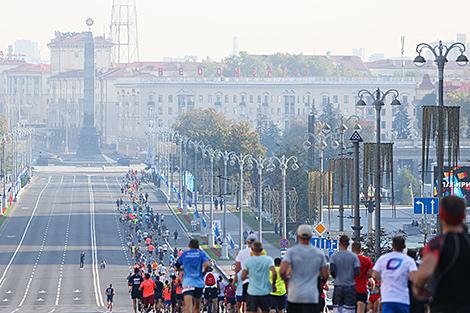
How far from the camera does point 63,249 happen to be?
305ft

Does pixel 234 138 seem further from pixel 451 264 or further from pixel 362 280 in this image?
pixel 451 264

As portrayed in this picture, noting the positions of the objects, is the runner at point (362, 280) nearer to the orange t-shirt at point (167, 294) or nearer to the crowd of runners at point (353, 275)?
the crowd of runners at point (353, 275)

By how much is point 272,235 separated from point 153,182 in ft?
205

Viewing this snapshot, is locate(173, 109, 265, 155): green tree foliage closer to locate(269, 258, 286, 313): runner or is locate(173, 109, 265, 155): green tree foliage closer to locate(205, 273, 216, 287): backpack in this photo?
locate(205, 273, 216, 287): backpack

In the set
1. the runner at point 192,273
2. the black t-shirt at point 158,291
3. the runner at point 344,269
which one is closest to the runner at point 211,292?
the black t-shirt at point 158,291

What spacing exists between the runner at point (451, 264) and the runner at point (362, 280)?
→ 27.1ft

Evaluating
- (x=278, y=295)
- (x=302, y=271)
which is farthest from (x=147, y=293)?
(x=302, y=271)

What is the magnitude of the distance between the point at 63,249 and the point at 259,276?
7300cm

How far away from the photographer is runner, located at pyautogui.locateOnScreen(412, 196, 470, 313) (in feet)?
46.0

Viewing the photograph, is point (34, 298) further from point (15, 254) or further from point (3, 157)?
point (3, 157)

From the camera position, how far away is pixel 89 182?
16675 cm

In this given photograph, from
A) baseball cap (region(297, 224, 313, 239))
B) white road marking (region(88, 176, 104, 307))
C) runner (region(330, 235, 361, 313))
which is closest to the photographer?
baseball cap (region(297, 224, 313, 239))

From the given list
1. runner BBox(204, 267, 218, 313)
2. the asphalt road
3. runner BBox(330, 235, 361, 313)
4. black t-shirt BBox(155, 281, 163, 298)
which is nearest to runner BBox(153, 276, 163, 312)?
black t-shirt BBox(155, 281, 163, 298)

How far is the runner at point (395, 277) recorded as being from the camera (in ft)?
60.0
